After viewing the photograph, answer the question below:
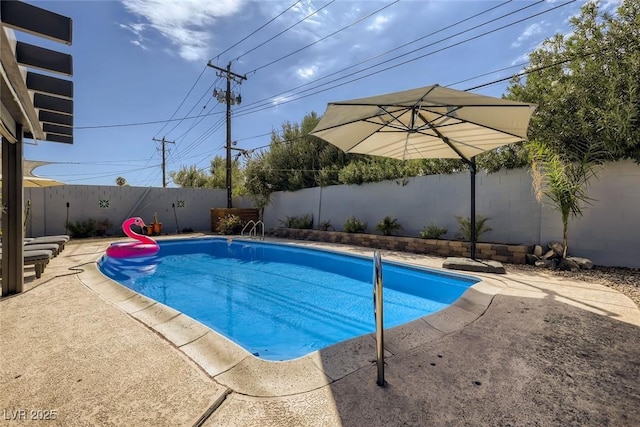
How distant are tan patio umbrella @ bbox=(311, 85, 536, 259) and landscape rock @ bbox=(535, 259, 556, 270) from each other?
1.33 meters

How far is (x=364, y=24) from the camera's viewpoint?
31.7ft

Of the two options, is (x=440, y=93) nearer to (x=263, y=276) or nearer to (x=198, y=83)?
(x=263, y=276)

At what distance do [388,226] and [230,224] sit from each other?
26.4 ft

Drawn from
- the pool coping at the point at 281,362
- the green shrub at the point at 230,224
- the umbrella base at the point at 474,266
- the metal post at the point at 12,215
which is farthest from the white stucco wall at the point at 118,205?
the umbrella base at the point at 474,266

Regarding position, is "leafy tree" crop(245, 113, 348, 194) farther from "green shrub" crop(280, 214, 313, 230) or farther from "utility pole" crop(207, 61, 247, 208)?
"green shrub" crop(280, 214, 313, 230)

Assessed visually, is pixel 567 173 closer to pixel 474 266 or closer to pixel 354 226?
pixel 474 266

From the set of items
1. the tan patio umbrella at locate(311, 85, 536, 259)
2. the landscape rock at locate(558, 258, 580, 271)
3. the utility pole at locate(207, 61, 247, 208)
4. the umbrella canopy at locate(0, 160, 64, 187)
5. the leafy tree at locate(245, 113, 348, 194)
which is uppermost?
the utility pole at locate(207, 61, 247, 208)

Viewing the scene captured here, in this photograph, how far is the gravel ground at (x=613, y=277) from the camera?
425 cm

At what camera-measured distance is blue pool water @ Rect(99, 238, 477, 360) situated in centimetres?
413

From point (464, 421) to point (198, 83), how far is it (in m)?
20.7

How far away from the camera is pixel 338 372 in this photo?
2250 mm

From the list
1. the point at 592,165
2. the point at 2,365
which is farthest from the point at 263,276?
the point at 592,165

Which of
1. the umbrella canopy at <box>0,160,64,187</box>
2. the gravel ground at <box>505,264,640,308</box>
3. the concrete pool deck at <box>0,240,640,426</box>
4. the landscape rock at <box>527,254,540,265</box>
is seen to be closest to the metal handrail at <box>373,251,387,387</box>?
the concrete pool deck at <box>0,240,640,426</box>

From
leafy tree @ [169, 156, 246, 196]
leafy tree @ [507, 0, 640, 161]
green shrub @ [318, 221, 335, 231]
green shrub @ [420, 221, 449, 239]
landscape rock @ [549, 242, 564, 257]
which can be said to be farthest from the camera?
leafy tree @ [169, 156, 246, 196]
